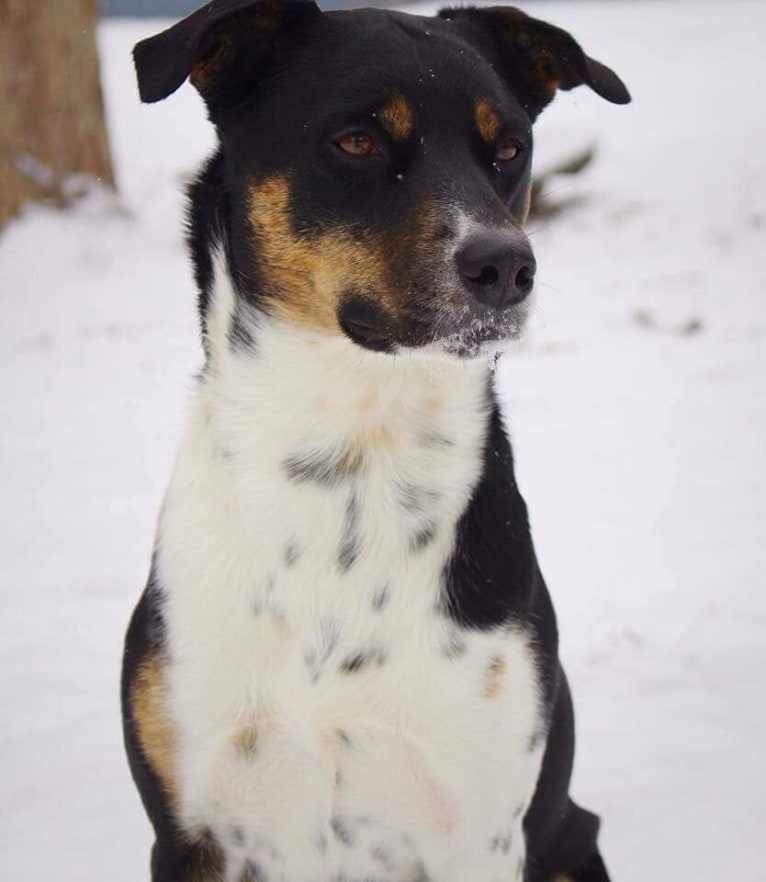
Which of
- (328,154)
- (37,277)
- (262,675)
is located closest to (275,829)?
(262,675)

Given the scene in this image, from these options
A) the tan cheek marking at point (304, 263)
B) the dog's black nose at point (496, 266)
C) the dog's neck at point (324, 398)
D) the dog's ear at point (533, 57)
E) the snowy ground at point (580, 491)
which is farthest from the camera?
the snowy ground at point (580, 491)

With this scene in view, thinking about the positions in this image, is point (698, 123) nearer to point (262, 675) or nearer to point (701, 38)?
point (701, 38)

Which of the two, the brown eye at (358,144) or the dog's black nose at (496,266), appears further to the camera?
the brown eye at (358,144)

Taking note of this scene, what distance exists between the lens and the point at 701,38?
61.5ft

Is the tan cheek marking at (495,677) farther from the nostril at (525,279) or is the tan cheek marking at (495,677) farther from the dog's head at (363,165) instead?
the nostril at (525,279)

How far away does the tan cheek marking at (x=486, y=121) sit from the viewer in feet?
7.71

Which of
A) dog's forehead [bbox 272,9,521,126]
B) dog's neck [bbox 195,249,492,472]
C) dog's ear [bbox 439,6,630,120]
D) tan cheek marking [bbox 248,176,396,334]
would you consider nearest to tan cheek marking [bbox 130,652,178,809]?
Answer: dog's neck [bbox 195,249,492,472]

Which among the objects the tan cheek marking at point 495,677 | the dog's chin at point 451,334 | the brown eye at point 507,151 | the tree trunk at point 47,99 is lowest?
the tree trunk at point 47,99

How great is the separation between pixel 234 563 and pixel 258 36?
1.16 metres

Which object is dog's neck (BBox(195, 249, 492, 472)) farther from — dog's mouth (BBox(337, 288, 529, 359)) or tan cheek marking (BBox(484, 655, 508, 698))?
tan cheek marking (BBox(484, 655, 508, 698))

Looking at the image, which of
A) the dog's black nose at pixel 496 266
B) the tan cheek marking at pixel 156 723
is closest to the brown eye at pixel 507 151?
the dog's black nose at pixel 496 266

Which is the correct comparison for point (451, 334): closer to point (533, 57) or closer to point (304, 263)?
point (304, 263)

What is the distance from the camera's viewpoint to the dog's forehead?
7.50 ft

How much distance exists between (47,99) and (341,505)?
821 centimetres
